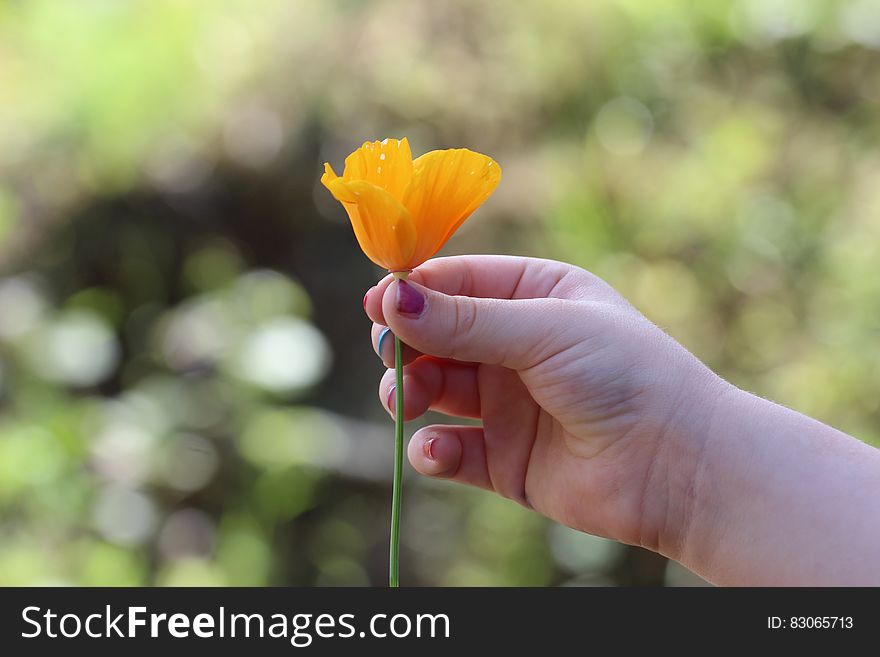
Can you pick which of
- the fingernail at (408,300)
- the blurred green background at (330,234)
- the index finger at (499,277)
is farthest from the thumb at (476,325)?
the blurred green background at (330,234)

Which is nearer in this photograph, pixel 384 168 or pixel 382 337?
pixel 384 168

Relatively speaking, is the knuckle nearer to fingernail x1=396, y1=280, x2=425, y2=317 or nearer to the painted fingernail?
fingernail x1=396, y1=280, x2=425, y2=317

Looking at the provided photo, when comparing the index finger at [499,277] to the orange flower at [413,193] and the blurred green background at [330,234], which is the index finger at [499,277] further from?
the blurred green background at [330,234]

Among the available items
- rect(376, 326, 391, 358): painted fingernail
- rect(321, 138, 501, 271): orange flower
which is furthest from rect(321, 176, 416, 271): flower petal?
rect(376, 326, 391, 358): painted fingernail

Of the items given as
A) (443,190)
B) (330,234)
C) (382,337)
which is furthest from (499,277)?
(330,234)

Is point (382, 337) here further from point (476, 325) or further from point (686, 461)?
point (686, 461)
